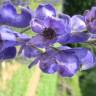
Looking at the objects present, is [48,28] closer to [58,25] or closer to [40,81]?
[58,25]

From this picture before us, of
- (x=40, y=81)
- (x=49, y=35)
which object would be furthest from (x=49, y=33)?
(x=40, y=81)

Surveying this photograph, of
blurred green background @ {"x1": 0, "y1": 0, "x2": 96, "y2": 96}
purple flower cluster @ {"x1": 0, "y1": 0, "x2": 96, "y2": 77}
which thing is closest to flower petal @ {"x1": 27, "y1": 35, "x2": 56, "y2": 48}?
purple flower cluster @ {"x1": 0, "y1": 0, "x2": 96, "y2": 77}

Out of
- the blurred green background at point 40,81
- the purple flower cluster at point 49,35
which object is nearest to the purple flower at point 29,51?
the purple flower cluster at point 49,35

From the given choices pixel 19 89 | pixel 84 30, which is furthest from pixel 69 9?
pixel 84 30

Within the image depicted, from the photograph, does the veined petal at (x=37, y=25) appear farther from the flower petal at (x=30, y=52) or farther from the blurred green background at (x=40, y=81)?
the blurred green background at (x=40, y=81)

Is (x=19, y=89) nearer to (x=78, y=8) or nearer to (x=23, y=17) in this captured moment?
(x=78, y=8)

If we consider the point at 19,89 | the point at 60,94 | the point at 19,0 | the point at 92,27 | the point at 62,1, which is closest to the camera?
the point at 92,27

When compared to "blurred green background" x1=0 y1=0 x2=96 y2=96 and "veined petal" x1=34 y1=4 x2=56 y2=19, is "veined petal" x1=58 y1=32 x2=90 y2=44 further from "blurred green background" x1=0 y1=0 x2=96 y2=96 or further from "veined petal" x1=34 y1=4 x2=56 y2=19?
"blurred green background" x1=0 y1=0 x2=96 y2=96
